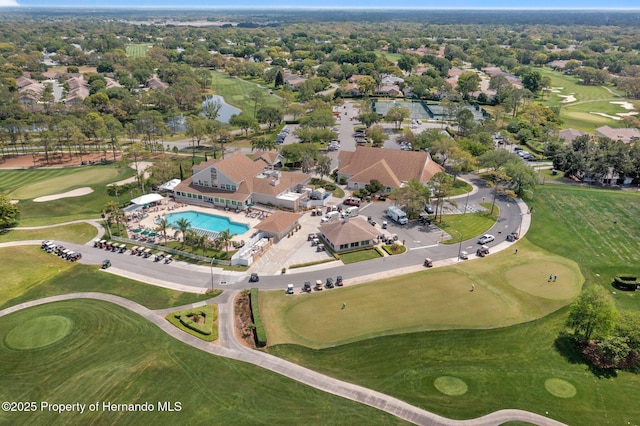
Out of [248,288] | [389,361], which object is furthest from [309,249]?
[389,361]

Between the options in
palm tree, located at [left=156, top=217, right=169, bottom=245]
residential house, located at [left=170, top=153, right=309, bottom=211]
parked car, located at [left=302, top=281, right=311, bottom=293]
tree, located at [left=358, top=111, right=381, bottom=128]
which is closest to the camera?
parked car, located at [left=302, top=281, right=311, bottom=293]

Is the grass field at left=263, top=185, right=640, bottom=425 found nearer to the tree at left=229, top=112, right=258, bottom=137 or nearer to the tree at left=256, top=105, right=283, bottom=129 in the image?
the tree at left=229, top=112, right=258, bottom=137

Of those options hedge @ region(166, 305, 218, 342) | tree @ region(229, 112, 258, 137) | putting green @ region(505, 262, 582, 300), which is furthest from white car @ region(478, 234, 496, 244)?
tree @ region(229, 112, 258, 137)

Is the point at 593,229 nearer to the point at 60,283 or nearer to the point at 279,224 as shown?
the point at 279,224

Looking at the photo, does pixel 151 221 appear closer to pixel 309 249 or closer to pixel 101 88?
pixel 309 249

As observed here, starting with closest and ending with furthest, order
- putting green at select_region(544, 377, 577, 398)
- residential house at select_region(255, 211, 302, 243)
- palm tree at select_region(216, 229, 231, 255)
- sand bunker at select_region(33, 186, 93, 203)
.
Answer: putting green at select_region(544, 377, 577, 398) < palm tree at select_region(216, 229, 231, 255) < residential house at select_region(255, 211, 302, 243) < sand bunker at select_region(33, 186, 93, 203)
